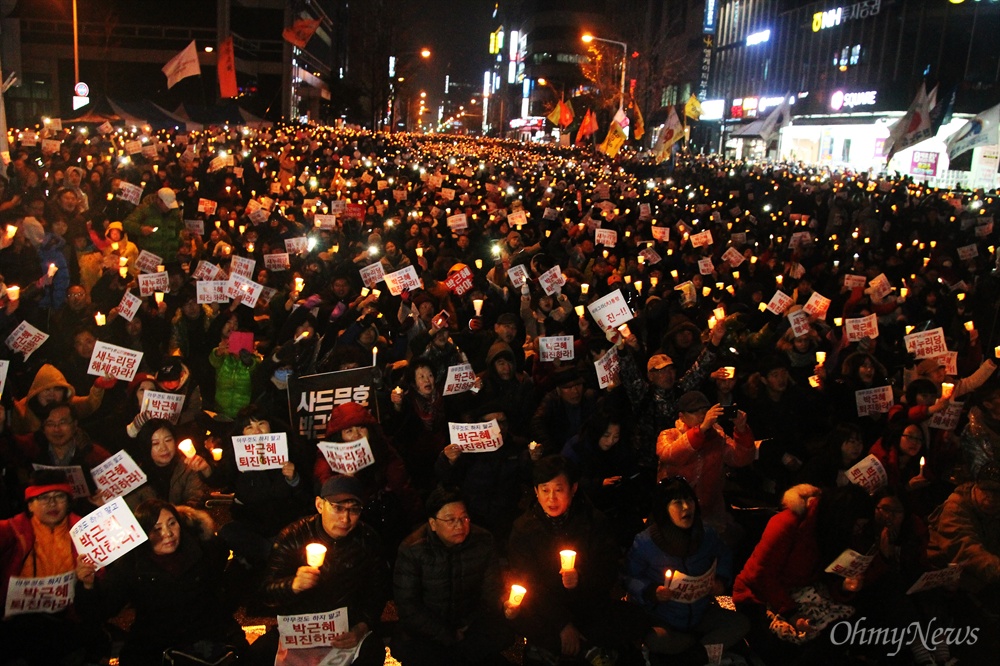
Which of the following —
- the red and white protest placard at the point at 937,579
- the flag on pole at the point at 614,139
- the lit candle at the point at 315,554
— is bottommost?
the red and white protest placard at the point at 937,579

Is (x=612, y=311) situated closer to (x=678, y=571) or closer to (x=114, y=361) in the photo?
(x=678, y=571)

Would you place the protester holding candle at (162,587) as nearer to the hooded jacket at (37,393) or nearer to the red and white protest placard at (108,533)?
the red and white protest placard at (108,533)

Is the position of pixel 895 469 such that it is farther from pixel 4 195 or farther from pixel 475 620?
pixel 4 195

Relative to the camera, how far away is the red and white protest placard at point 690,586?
4027 mm

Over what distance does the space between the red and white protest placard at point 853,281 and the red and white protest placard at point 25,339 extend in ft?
27.4

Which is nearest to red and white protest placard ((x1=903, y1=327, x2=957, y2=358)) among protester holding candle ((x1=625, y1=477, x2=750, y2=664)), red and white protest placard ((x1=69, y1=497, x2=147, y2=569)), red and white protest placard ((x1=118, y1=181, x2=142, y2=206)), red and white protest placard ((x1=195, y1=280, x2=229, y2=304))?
protester holding candle ((x1=625, y1=477, x2=750, y2=664))

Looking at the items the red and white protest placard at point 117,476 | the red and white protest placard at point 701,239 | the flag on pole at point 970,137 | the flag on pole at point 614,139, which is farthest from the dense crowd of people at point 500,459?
the flag on pole at point 614,139

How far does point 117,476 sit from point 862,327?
6155 millimetres

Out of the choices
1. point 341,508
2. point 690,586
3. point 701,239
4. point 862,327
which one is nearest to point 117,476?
point 341,508

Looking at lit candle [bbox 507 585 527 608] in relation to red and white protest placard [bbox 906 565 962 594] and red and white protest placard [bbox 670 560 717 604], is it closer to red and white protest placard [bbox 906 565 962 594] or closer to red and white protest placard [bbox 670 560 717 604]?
red and white protest placard [bbox 670 560 717 604]

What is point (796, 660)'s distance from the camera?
14.3ft

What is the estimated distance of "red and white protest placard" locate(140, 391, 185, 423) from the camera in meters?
5.15

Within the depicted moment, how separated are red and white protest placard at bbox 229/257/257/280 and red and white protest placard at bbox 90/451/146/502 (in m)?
4.11

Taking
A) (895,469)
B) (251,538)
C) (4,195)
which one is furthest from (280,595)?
(4,195)
